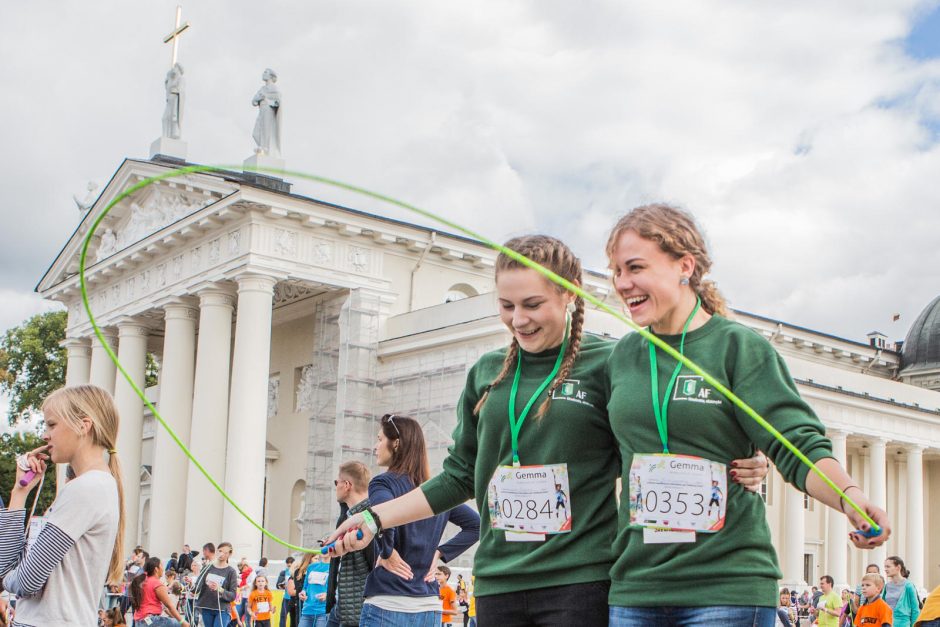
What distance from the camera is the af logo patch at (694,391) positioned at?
374 cm

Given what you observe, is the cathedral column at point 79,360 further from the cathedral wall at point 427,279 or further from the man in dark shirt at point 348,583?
the man in dark shirt at point 348,583

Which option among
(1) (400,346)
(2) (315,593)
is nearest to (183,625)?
(2) (315,593)

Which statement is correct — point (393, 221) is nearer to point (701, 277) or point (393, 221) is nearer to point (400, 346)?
point (400, 346)

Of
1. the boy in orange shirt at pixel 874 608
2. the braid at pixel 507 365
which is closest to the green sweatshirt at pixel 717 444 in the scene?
the braid at pixel 507 365

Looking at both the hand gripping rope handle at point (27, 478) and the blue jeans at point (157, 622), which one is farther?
the blue jeans at point (157, 622)

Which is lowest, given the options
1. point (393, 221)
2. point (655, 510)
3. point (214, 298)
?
point (655, 510)

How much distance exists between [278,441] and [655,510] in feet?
129

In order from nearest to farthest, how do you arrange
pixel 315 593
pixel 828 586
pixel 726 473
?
pixel 726 473, pixel 315 593, pixel 828 586

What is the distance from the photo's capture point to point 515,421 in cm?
421

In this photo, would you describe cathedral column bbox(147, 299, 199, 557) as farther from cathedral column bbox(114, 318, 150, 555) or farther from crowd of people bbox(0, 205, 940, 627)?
crowd of people bbox(0, 205, 940, 627)

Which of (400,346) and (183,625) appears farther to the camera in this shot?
(400,346)

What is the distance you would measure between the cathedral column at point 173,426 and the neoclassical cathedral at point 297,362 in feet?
0.17

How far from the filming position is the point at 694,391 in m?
3.76

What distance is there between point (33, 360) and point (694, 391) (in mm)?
65741
